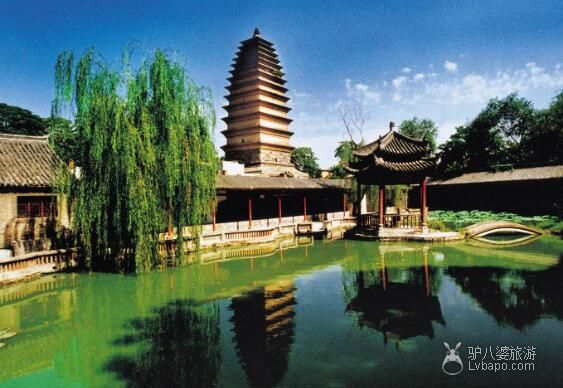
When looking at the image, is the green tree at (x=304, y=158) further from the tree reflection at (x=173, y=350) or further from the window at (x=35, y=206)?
the tree reflection at (x=173, y=350)

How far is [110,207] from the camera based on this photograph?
377 inches

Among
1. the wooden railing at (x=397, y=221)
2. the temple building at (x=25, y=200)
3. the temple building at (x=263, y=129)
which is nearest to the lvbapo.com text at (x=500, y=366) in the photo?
the temple building at (x=25, y=200)

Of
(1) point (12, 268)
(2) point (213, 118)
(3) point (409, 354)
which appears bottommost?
(3) point (409, 354)

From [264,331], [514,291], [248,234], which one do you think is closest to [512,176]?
[514,291]

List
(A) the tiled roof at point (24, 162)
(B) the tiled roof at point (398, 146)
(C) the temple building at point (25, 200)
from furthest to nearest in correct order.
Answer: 1. (B) the tiled roof at point (398, 146)
2. (A) the tiled roof at point (24, 162)
3. (C) the temple building at point (25, 200)

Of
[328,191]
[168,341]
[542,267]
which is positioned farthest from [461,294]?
[328,191]

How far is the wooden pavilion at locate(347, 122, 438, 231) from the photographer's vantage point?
16531 millimetres

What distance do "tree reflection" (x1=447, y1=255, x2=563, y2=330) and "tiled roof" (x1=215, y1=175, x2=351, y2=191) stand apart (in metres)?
9.90

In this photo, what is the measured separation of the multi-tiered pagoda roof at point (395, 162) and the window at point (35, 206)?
13551 millimetres

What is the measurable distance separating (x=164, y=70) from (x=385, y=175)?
448 inches

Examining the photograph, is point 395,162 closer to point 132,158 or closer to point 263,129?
point 132,158

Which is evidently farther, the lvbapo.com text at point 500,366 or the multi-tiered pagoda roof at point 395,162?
the multi-tiered pagoda roof at point 395,162

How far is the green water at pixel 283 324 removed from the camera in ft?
15.3

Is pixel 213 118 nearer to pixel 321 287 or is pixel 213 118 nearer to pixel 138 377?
pixel 321 287
